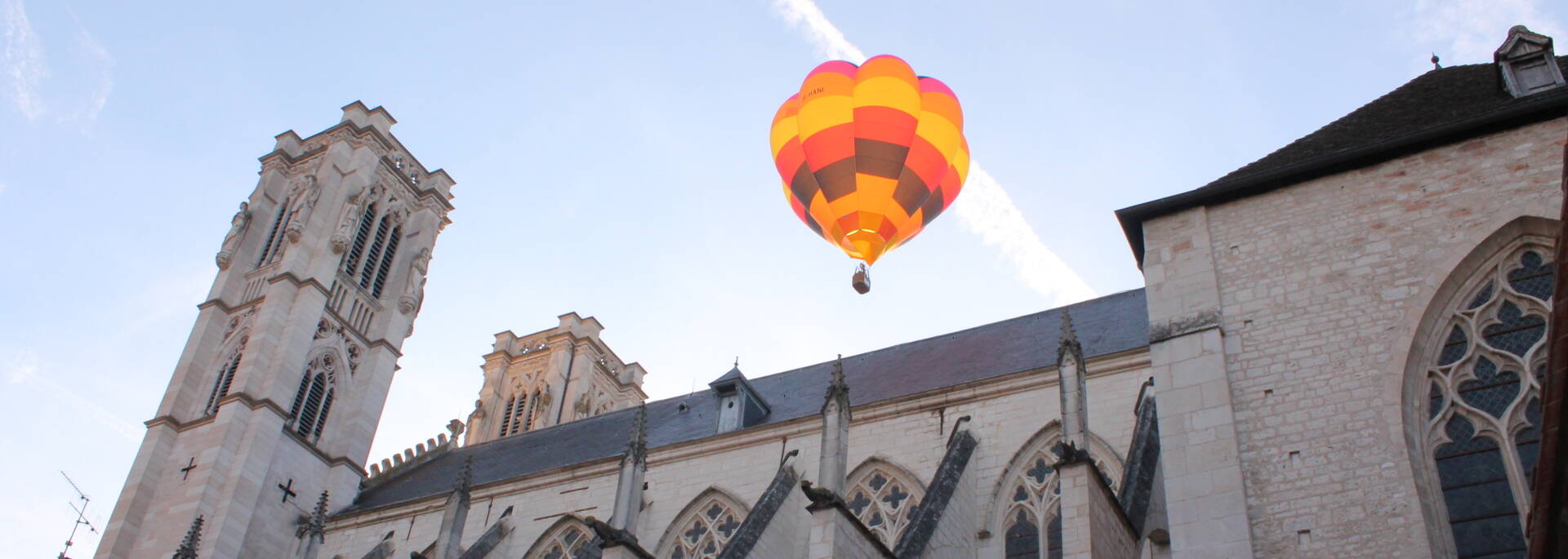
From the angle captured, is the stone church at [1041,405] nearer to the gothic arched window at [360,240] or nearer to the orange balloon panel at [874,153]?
the gothic arched window at [360,240]

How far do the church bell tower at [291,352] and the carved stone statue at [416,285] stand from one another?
3 centimetres

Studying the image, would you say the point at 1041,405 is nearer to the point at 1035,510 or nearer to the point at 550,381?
the point at 1035,510

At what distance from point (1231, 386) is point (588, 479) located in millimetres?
10766

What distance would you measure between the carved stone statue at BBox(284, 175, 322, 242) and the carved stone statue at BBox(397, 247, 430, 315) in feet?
7.95

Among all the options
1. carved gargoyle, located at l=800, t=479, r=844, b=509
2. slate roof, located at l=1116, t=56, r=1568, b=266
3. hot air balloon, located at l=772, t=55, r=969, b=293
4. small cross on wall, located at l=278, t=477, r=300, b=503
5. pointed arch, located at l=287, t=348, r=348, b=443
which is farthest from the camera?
pointed arch, located at l=287, t=348, r=348, b=443

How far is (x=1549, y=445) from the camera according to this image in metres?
4.56

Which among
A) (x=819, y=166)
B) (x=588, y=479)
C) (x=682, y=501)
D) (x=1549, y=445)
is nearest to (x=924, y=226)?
(x=819, y=166)

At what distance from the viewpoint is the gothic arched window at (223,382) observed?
73.1 ft

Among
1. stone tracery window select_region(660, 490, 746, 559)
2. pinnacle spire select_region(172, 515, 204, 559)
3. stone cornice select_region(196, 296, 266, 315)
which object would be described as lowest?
pinnacle spire select_region(172, 515, 204, 559)

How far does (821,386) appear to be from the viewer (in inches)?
753

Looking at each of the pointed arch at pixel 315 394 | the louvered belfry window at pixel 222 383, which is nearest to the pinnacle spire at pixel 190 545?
the pointed arch at pixel 315 394

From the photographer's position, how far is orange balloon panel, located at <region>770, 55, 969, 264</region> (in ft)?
49.0

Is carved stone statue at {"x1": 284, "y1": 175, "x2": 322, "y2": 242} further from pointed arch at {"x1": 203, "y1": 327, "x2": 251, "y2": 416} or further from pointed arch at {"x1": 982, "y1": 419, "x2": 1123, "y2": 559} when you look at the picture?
pointed arch at {"x1": 982, "y1": 419, "x2": 1123, "y2": 559}

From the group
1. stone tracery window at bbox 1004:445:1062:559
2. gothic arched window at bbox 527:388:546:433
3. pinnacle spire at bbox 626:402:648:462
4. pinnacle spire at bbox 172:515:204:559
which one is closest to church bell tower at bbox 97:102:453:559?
pinnacle spire at bbox 172:515:204:559
